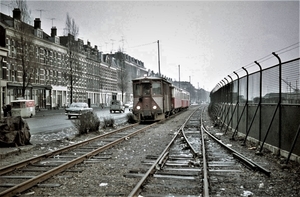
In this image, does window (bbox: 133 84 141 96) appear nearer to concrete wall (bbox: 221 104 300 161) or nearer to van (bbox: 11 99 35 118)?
concrete wall (bbox: 221 104 300 161)

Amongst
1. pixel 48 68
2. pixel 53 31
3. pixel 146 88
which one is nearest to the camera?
pixel 146 88

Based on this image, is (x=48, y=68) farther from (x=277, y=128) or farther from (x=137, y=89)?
(x=277, y=128)

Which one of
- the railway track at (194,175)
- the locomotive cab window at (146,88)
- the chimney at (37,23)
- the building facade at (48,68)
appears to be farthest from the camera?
the chimney at (37,23)

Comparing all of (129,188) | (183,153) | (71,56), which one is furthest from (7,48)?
(129,188)

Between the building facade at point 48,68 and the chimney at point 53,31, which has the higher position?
the chimney at point 53,31

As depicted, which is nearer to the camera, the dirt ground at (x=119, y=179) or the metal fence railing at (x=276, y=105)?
the dirt ground at (x=119, y=179)

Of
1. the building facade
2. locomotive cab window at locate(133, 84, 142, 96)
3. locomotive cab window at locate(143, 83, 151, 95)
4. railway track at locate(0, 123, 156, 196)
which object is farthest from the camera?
the building facade

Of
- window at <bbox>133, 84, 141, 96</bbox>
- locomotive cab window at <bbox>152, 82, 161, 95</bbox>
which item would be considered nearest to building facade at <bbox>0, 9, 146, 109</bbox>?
window at <bbox>133, 84, 141, 96</bbox>

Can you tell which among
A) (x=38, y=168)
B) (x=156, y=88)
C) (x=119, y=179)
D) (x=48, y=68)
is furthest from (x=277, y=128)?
(x=48, y=68)

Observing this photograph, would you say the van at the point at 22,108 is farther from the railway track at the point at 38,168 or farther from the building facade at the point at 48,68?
the railway track at the point at 38,168

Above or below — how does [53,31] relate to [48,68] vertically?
above

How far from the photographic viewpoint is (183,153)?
982 cm

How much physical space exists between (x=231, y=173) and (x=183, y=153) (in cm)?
292

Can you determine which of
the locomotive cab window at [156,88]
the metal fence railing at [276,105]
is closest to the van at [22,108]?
the locomotive cab window at [156,88]
